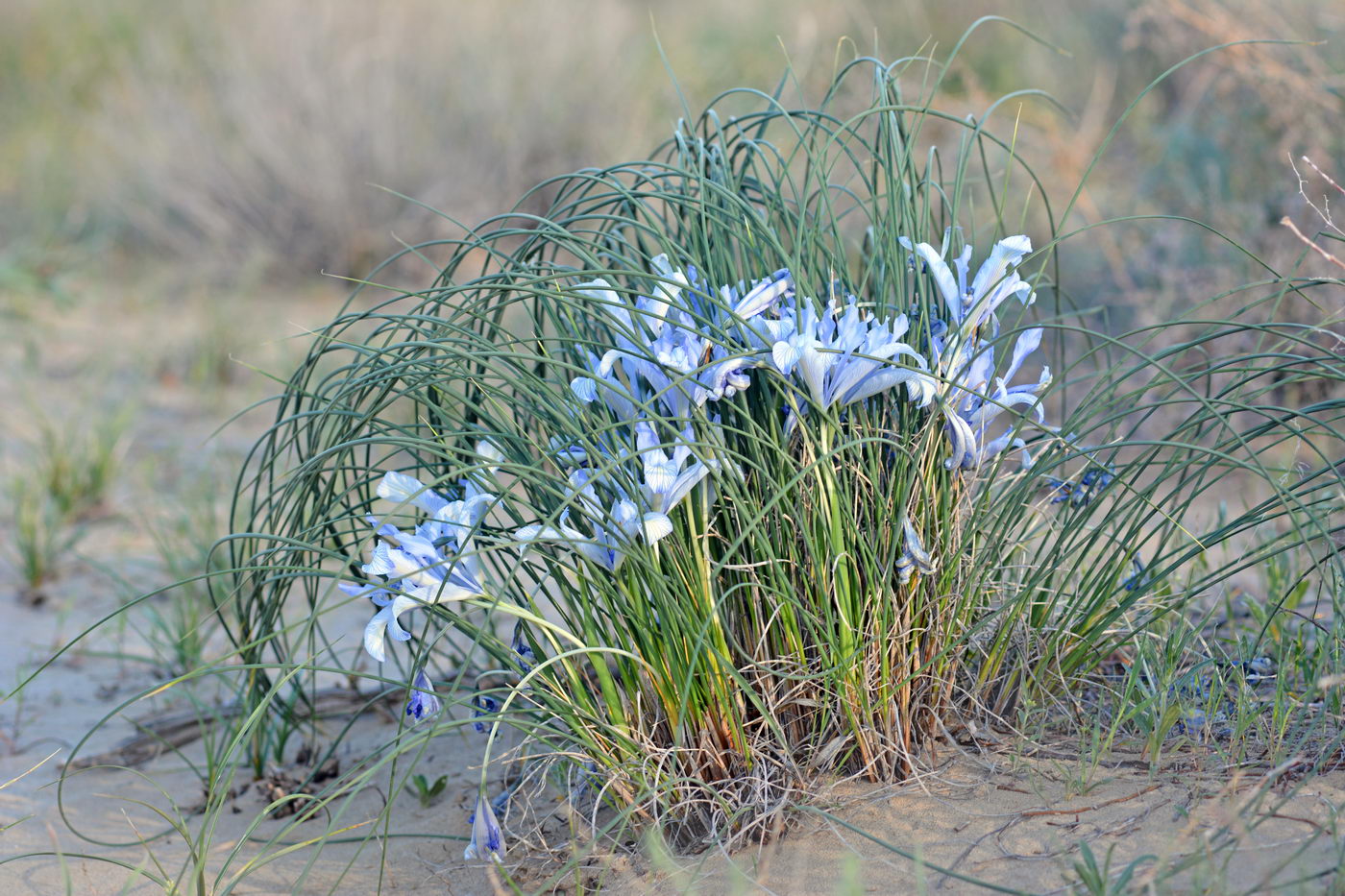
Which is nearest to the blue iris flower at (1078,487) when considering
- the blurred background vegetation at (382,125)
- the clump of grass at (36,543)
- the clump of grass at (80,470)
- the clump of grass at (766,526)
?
the clump of grass at (766,526)

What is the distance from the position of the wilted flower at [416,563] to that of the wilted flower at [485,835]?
0.25 metres

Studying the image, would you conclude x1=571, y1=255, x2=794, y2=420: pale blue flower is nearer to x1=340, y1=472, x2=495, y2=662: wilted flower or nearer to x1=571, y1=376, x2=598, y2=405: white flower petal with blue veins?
x1=571, y1=376, x2=598, y2=405: white flower petal with blue veins

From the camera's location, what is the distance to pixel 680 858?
1515 mm

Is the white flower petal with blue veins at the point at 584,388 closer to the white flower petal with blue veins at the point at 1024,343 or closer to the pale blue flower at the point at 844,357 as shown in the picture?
the pale blue flower at the point at 844,357

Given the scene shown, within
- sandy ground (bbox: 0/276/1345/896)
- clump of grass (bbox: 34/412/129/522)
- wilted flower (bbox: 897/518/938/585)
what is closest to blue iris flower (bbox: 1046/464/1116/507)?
wilted flower (bbox: 897/518/938/585)

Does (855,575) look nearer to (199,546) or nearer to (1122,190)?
(199,546)

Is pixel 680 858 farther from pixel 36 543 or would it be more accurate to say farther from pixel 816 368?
pixel 36 543

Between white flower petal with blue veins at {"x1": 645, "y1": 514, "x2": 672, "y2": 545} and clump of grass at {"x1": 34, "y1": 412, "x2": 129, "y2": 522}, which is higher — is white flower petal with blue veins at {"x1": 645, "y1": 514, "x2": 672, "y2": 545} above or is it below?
below

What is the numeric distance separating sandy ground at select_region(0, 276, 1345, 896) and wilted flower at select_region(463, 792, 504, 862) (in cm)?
9

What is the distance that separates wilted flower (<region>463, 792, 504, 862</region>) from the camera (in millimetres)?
1475

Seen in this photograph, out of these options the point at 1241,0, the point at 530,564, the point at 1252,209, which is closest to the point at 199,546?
the point at 530,564

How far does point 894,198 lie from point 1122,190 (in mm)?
4133

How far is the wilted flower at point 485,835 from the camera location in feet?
4.84

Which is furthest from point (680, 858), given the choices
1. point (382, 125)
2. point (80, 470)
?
point (382, 125)
